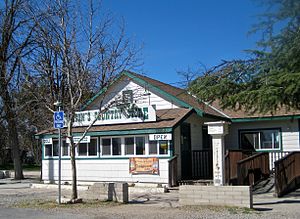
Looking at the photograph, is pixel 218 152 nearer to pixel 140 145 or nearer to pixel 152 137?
pixel 152 137

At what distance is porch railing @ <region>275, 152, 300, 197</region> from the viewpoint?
14702mm

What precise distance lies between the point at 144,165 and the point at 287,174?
601cm

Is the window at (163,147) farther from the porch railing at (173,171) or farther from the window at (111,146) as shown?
the window at (111,146)

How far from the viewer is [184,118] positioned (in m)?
18.3

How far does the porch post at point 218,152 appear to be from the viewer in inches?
530

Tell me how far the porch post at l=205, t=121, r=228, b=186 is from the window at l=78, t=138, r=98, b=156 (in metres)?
8.17

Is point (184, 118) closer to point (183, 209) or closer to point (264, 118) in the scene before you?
point (264, 118)

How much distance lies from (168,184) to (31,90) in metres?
6.68

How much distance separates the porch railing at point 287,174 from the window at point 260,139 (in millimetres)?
3907

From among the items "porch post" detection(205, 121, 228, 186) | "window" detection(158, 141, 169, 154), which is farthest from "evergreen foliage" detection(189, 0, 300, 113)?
"window" detection(158, 141, 169, 154)

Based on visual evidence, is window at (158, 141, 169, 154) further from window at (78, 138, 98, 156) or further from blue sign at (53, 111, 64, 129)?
blue sign at (53, 111, 64, 129)

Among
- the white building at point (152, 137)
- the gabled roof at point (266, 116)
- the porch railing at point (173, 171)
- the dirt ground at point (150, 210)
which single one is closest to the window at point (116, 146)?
the white building at point (152, 137)

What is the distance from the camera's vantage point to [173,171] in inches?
687

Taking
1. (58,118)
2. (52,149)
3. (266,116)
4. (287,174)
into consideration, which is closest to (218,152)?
(287,174)
